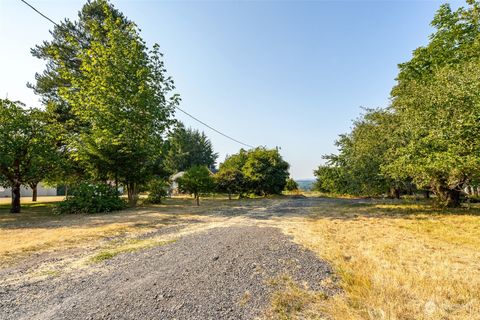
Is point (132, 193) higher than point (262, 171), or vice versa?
point (262, 171)

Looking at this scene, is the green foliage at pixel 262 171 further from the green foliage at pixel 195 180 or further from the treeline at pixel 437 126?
the treeline at pixel 437 126

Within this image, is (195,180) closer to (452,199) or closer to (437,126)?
(437,126)

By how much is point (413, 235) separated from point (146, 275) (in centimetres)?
695

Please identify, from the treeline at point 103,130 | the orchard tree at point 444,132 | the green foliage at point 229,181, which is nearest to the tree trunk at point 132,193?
the treeline at point 103,130

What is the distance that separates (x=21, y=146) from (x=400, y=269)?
16464mm

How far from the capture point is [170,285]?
3.43 metres

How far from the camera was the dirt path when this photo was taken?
9.12 ft

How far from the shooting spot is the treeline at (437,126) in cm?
884

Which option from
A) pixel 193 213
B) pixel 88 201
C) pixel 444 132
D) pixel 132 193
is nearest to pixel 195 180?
pixel 132 193

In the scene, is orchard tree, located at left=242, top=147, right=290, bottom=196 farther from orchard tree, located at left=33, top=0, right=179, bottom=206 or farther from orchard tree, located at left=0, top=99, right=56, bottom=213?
orchard tree, located at left=0, top=99, right=56, bottom=213

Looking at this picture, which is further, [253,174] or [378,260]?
[253,174]

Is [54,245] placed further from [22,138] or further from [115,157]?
[22,138]

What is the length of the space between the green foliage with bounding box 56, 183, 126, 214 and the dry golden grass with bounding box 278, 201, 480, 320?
1001cm

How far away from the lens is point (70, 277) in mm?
3781
